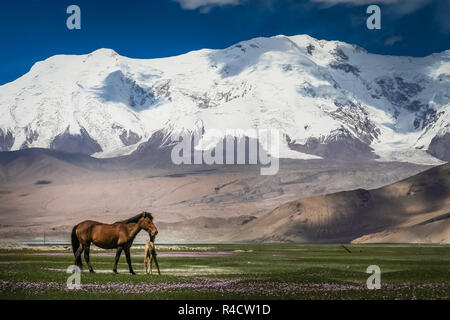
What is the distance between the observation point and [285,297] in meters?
34.3

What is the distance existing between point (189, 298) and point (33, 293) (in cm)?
747

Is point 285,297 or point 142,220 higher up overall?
point 142,220

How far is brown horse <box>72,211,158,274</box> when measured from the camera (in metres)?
43.6

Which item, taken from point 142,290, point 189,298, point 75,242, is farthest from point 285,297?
point 75,242

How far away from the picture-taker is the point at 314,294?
3581cm

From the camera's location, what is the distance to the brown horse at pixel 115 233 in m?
43.6

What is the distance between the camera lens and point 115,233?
1716 inches
